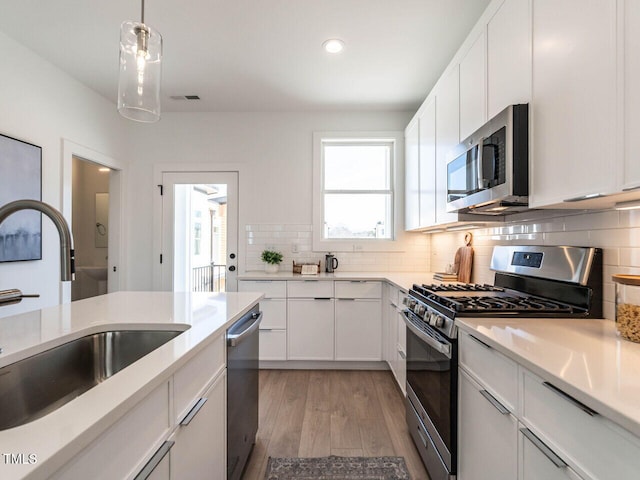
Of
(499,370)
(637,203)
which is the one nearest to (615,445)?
(499,370)

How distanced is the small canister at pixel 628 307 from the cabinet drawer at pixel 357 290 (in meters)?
2.20

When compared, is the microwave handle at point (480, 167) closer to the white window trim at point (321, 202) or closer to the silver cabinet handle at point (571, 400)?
the silver cabinet handle at point (571, 400)

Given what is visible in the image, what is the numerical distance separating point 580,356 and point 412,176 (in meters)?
2.60

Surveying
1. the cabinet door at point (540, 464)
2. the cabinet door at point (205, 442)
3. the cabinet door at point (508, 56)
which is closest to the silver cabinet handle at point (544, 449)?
the cabinet door at point (540, 464)

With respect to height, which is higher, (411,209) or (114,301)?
(411,209)

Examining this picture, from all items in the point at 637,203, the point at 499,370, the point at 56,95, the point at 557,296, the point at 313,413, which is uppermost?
the point at 56,95

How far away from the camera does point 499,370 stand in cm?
116

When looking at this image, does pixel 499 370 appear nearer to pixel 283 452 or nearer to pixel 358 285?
pixel 283 452

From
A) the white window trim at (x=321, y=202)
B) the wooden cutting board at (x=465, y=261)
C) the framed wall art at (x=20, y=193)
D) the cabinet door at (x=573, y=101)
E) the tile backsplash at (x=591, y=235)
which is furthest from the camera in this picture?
the white window trim at (x=321, y=202)

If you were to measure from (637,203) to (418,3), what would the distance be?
1.70 m

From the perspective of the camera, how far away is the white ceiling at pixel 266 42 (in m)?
2.19

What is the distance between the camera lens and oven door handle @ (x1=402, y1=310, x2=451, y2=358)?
153 cm

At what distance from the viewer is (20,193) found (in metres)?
2.51

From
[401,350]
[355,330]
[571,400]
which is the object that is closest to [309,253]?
[355,330]
